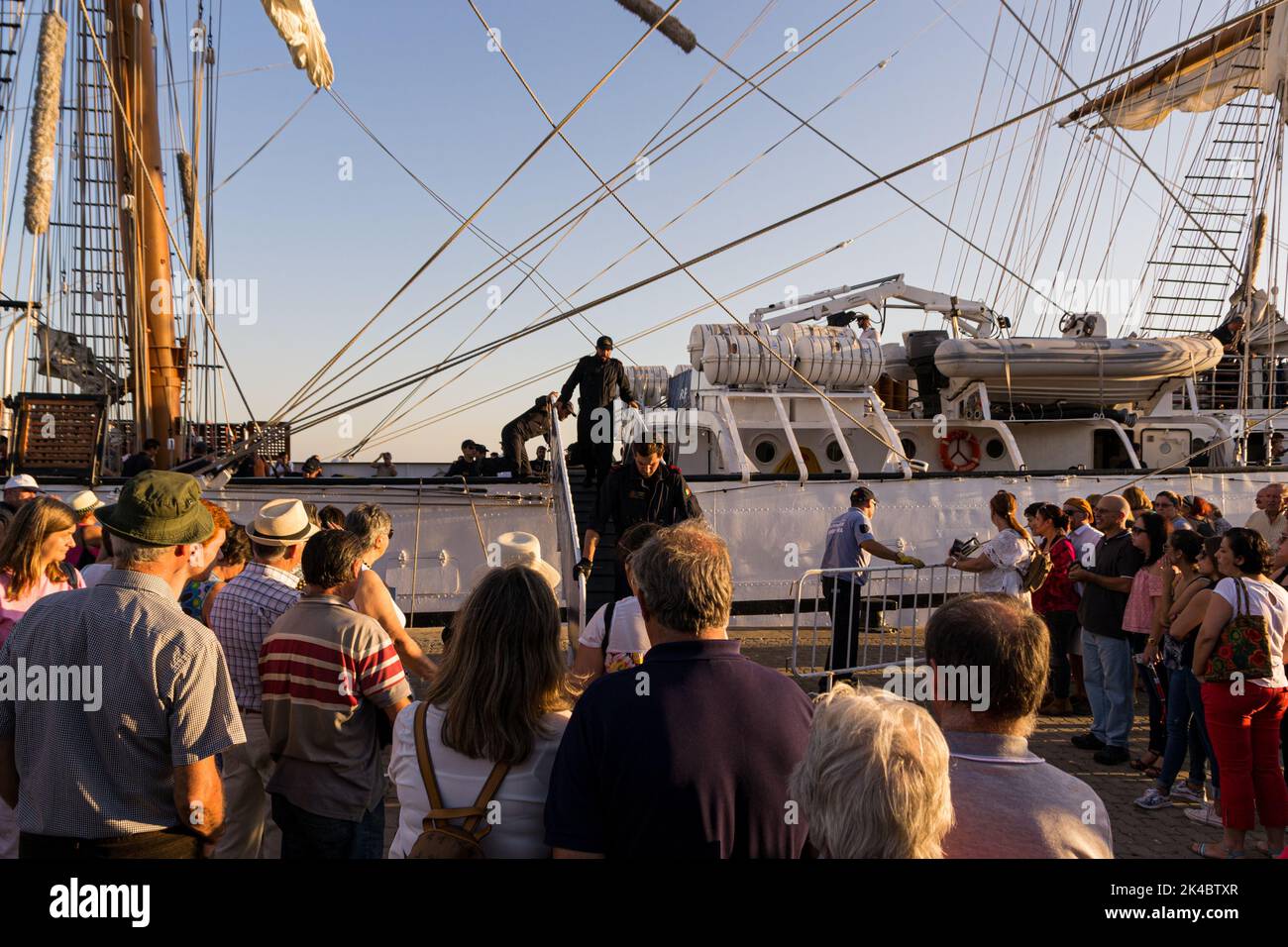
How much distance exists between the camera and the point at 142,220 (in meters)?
11.7

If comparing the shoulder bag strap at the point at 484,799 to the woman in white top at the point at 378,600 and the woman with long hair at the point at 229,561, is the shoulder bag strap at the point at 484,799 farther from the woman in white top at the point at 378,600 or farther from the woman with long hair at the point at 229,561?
the woman with long hair at the point at 229,561

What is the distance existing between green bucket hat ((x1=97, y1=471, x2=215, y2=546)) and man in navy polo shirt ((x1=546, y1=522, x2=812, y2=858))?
1318mm

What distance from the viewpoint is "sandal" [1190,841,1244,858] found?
14.6 ft

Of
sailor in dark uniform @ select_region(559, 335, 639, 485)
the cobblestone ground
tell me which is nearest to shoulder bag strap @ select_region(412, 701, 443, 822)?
the cobblestone ground

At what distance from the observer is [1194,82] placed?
20.8 metres

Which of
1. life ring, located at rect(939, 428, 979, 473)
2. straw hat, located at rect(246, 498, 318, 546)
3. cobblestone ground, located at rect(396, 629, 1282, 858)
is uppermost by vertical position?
life ring, located at rect(939, 428, 979, 473)

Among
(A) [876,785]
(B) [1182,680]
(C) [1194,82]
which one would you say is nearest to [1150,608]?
(B) [1182,680]

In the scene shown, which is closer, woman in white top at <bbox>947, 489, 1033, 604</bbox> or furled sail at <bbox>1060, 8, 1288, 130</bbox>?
woman in white top at <bbox>947, 489, 1033, 604</bbox>

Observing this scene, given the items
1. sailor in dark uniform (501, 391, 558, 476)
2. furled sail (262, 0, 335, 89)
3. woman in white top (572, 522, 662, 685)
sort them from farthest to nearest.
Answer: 1. sailor in dark uniform (501, 391, 558, 476)
2. furled sail (262, 0, 335, 89)
3. woman in white top (572, 522, 662, 685)

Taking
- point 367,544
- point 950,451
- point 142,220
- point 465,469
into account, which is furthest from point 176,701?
point 950,451

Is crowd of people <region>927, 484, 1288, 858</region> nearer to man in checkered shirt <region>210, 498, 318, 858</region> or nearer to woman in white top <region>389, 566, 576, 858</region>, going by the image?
woman in white top <region>389, 566, 576, 858</region>

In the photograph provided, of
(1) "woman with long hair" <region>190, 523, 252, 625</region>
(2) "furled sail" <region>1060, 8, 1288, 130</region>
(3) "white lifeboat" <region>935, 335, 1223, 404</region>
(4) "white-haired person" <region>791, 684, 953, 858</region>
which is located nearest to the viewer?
(4) "white-haired person" <region>791, 684, 953, 858</region>

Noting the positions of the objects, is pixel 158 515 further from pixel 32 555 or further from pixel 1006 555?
pixel 1006 555

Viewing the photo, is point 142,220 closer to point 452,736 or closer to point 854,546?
point 854,546
